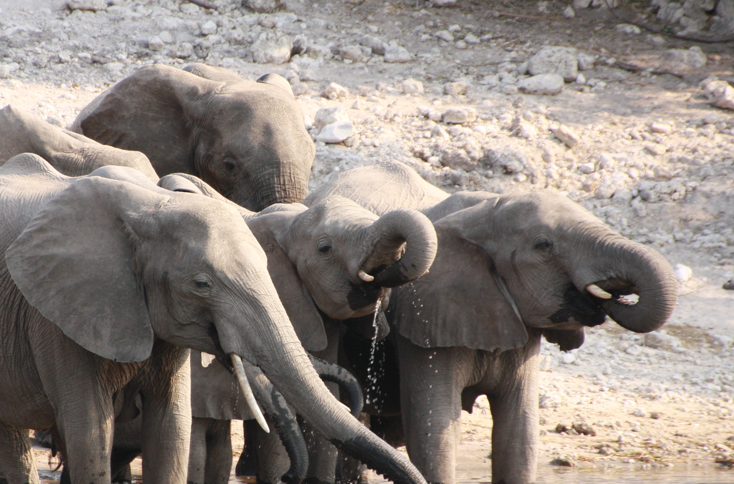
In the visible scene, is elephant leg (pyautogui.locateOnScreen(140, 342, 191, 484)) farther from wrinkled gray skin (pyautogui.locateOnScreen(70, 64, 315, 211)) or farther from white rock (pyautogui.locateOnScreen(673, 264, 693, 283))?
white rock (pyautogui.locateOnScreen(673, 264, 693, 283))

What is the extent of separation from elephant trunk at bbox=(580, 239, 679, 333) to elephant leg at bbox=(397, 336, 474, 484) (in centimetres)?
75

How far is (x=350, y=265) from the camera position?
4.48m

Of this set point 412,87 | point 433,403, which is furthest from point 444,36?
point 433,403

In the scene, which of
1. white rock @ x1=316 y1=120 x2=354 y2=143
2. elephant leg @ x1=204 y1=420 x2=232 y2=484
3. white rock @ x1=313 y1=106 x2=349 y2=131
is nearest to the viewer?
elephant leg @ x1=204 y1=420 x2=232 y2=484

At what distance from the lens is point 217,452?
5191 millimetres

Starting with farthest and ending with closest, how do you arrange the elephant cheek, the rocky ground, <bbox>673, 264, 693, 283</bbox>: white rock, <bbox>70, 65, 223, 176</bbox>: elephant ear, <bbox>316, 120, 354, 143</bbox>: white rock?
<bbox>316, 120, 354, 143</bbox>: white rock, <bbox>673, 264, 693, 283</bbox>: white rock, the rocky ground, <bbox>70, 65, 223, 176</bbox>: elephant ear, the elephant cheek

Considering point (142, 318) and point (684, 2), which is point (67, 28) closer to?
point (684, 2)

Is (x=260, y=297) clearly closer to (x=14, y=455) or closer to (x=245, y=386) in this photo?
(x=245, y=386)

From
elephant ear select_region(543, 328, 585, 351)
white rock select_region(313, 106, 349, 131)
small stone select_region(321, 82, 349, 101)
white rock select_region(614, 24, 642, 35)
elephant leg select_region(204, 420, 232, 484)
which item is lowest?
elephant leg select_region(204, 420, 232, 484)

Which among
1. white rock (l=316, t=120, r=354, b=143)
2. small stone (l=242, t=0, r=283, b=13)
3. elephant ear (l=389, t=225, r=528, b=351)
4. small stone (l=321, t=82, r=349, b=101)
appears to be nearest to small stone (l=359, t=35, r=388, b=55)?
small stone (l=242, t=0, r=283, b=13)

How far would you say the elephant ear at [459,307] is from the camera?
472 centimetres

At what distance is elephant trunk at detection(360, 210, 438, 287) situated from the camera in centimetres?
418

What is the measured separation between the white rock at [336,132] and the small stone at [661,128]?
3127 millimetres

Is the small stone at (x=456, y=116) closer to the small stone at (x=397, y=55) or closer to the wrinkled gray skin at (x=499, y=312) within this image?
the small stone at (x=397, y=55)
